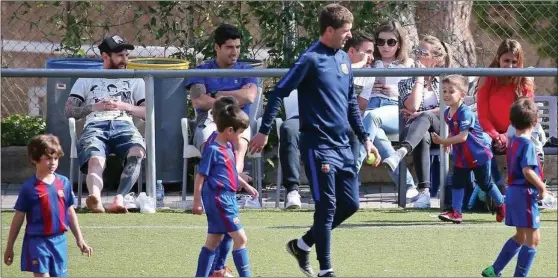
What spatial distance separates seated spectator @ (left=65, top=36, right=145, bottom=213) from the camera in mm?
9562

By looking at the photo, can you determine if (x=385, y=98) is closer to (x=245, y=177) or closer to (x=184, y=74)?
(x=245, y=177)

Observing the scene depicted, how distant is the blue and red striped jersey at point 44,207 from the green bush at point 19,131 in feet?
17.7

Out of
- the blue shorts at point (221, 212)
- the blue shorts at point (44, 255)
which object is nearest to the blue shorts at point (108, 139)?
the blue shorts at point (221, 212)

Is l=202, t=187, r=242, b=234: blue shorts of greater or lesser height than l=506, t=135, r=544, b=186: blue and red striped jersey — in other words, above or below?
below

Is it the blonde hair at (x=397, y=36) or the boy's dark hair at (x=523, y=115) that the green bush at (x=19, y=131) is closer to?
the blonde hair at (x=397, y=36)

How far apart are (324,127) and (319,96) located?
186 mm

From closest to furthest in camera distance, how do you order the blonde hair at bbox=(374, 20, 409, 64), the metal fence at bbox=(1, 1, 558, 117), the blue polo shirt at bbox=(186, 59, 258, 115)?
1. the blue polo shirt at bbox=(186, 59, 258, 115)
2. the blonde hair at bbox=(374, 20, 409, 64)
3. the metal fence at bbox=(1, 1, 558, 117)

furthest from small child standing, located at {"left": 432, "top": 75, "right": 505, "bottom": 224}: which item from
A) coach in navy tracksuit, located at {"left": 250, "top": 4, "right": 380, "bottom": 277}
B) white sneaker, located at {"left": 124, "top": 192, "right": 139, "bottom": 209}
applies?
white sneaker, located at {"left": 124, "top": 192, "right": 139, "bottom": 209}

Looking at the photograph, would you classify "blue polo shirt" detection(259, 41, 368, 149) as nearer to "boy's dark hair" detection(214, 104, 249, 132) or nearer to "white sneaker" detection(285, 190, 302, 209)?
"boy's dark hair" detection(214, 104, 249, 132)

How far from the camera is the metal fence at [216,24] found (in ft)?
39.8

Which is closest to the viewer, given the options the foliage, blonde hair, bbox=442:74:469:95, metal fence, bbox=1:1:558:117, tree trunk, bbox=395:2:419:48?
blonde hair, bbox=442:74:469:95

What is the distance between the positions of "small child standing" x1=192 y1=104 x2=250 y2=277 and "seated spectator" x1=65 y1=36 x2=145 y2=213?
9.12 feet

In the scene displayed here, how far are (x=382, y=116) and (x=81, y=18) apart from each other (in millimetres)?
4171

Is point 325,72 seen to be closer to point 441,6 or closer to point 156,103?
point 156,103
